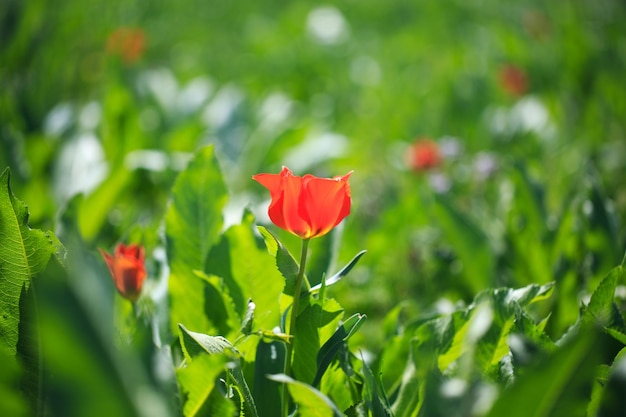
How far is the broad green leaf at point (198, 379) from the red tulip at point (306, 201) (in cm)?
23

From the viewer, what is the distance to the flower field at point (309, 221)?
0.81 metres

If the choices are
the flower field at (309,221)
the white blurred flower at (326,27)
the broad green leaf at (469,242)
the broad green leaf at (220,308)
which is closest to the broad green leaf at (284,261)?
the flower field at (309,221)

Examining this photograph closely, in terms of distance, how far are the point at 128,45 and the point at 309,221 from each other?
2844 mm

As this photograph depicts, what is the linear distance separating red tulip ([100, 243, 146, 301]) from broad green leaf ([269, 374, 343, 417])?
1.31 feet

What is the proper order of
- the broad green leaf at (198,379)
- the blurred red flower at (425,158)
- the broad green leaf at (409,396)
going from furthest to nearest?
the blurred red flower at (425,158)
the broad green leaf at (409,396)
the broad green leaf at (198,379)

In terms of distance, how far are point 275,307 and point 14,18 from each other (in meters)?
2.38

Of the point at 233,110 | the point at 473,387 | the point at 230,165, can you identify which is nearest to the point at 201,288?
the point at 473,387

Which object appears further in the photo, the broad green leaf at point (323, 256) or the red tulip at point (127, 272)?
the broad green leaf at point (323, 256)

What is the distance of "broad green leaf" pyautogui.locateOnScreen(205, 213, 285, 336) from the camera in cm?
125

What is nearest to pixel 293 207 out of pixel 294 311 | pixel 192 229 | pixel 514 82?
pixel 294 311

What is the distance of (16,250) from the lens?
0.93 meters

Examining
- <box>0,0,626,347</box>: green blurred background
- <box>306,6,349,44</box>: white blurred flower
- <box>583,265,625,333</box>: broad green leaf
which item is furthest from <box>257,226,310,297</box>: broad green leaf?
<box>306,6,349,44</box>: white blurred flower

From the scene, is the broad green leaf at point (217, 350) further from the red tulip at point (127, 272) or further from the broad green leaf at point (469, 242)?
the broad green leaf at point (469, 242)

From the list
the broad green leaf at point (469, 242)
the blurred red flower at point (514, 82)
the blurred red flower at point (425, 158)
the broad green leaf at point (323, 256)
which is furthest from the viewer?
the blurred red flower at point (514, 82)
